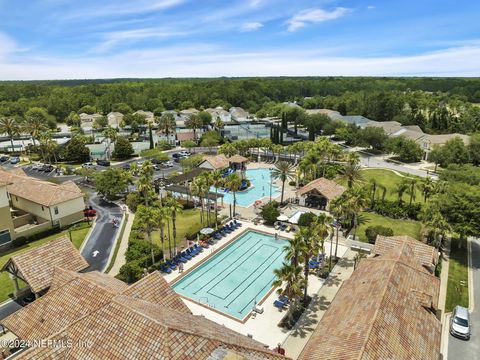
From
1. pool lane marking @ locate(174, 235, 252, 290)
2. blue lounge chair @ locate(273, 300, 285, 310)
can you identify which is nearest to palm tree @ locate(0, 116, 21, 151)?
pool lane marking @ locate(174, 235, 252, 290)

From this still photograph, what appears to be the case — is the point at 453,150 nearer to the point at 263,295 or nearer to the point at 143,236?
the point at 263,295

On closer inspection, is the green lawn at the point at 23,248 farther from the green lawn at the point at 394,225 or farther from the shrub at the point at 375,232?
the green lawn at the point at 394,225

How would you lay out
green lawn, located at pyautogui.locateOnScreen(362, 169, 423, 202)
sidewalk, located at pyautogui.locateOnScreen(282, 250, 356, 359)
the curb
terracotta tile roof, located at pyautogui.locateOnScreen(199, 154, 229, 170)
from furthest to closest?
terracotta tile roof, located at pyautogui.locateOnScreen(199, 154, 229, 170) → green lawn, located at pyautogui.locateOnScreen(362, 169, 423, 202) → the curb → sidewalk, located at pyautogui.locateOnScreen(282, 250, 356, 359)

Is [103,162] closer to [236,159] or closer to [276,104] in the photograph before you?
[236,159]

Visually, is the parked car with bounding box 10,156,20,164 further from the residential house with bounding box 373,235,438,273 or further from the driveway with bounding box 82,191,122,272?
the residential house with bounding box 373,235,438,273

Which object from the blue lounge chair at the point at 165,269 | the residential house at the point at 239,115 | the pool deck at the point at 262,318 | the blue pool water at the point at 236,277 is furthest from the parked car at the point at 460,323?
the residential house at the point at 239,115

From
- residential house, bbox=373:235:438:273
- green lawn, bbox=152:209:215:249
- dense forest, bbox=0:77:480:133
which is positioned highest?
dense forest, bbox=0:77:480:133
